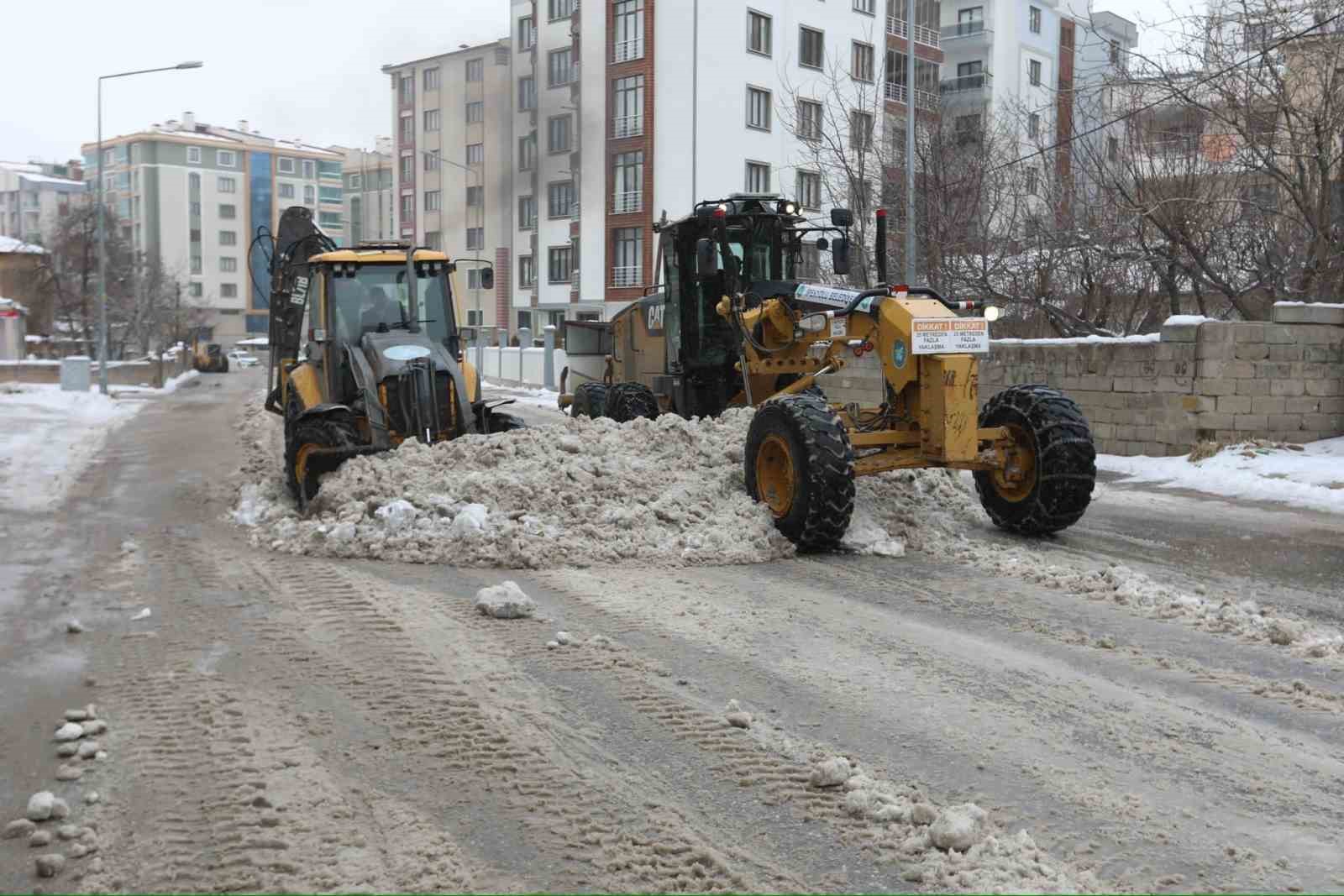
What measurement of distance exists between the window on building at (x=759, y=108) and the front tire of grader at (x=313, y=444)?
37.1 m

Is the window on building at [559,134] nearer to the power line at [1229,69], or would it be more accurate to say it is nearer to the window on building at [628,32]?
the window on building at [628,32]

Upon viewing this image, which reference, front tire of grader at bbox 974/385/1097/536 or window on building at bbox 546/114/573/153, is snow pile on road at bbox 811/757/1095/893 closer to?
front tire of grader at bbox 974/385/1097/536

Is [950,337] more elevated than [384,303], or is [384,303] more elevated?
[384,303]

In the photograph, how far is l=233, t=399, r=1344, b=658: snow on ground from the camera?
8086 mm

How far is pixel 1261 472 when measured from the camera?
42.5 ft

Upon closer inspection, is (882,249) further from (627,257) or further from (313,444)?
(627,257)

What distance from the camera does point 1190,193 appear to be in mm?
17609

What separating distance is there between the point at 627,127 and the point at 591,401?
3278 centimetres

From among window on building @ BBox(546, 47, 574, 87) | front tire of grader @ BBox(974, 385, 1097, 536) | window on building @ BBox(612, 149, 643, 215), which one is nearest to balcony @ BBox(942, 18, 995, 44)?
window on building @ BBox(612, 149, 643, 215)

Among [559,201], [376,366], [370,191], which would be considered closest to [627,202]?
[559,201]

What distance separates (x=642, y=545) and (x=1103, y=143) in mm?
14745

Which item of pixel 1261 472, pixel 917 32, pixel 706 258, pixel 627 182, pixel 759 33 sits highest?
pixel 917 32

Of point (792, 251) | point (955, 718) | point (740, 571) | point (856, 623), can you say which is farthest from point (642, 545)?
point (792, 251)

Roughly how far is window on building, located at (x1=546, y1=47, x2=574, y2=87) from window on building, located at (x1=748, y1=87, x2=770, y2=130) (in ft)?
22.1
